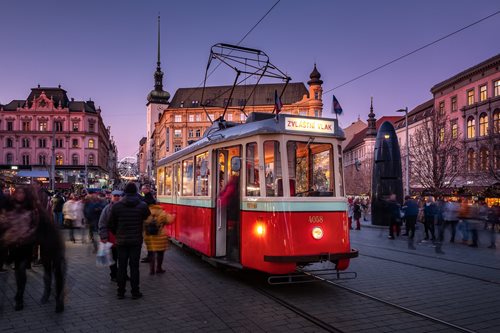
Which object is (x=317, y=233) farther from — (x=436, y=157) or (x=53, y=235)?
(x=436, y=157)

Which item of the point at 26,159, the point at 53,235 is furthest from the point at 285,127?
the point at 26,159

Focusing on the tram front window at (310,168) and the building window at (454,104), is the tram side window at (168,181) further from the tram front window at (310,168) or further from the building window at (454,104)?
the building window at (454,104)

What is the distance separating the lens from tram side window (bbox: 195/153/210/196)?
10.0 m

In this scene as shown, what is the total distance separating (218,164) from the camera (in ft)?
31.4

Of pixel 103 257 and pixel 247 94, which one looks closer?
pixel 103 257

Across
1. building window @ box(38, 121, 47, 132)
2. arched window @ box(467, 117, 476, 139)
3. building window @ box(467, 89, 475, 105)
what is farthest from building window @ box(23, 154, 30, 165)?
building window @ box(467, 89, 475, 105)

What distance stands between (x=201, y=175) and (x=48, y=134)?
8469cm

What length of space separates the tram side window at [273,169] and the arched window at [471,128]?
4211cm

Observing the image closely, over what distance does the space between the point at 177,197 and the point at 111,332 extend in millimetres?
7177

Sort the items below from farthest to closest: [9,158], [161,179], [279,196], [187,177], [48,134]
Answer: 1. [48,134]
2. [9,158]
3. [161,179]
4. [187,177]
5. [279,196]

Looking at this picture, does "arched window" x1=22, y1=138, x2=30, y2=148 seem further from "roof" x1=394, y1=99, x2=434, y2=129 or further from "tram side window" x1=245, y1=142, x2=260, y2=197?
"tram side window" x1=245, y1=142, x2=260, y2=197

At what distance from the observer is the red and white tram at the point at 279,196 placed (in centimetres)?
784

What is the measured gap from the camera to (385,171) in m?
23.8

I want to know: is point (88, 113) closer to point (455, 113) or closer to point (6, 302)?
point (455, 113)
